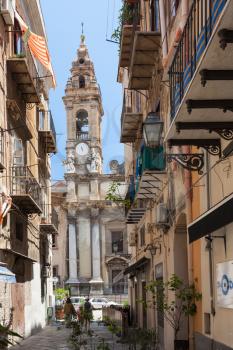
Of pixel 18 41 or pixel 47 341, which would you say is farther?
pixel 47 341

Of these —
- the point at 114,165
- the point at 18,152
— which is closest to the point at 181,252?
the point at 18,152

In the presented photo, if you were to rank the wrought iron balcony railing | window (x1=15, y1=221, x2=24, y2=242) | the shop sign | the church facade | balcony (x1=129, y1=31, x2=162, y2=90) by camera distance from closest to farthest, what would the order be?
the wrought iron balcony railing
the shop sign
balcony (x1=129, y1=31, x2=162, y2=90)
window (x1=15, y1=221, x2=24, y2=242)
the church facade

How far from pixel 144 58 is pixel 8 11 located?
15.2ft

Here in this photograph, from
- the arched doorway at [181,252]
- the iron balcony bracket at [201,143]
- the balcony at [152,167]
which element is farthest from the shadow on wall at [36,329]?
the iron balcony bracket at [201,143]

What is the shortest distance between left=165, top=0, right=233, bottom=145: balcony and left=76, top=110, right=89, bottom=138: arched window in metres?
51.2

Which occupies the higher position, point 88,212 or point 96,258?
point 88,212

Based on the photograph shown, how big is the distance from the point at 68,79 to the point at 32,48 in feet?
139

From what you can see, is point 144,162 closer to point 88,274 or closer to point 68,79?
point 88,274

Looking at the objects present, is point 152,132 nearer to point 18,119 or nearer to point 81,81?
point 18,119

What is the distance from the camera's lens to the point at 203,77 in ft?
22.2

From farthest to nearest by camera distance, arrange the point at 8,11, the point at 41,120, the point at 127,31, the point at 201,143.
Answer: the point at 41,120, the point at 8,11, the point at 127,31, the point at 201,143

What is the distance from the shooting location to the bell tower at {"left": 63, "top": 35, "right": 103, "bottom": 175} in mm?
60000

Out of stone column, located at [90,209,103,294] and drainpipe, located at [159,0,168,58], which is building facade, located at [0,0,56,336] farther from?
stone column, located at [90,209,103,294]

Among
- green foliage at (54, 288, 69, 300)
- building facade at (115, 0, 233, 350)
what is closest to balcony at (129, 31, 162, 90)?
building facade at (115, 0, 233, 350)
